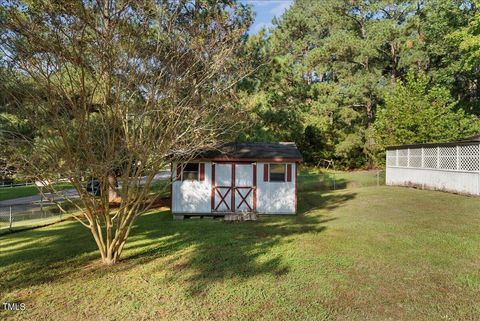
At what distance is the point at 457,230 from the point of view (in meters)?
8.59

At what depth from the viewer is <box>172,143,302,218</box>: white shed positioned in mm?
12727

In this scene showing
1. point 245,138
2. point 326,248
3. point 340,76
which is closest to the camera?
point 326,248

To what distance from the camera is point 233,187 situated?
12.8 meters

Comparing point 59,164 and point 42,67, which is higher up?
point 42,67

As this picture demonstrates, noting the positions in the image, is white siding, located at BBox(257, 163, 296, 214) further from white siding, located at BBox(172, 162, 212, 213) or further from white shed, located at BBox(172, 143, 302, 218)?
white siding, located at BBox(172, 162, 212, 213)

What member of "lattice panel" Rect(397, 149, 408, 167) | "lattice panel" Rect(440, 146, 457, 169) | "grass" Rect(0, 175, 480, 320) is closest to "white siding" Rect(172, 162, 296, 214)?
"grass" Rect(0, 175, 480, 320)

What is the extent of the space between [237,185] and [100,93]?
704 cm

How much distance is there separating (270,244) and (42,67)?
5.76 meters

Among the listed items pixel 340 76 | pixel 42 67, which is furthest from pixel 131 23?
pixel 340 76

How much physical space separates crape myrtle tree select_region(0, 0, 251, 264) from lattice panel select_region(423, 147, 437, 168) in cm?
1333

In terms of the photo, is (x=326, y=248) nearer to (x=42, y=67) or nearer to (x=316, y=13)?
(x=42, y=67)

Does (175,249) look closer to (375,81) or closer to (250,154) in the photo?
(250,154)

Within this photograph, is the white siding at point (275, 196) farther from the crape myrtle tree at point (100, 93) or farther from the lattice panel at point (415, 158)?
the lattice panel at point (415, 158)

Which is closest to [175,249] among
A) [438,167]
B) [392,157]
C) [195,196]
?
[195,196]
